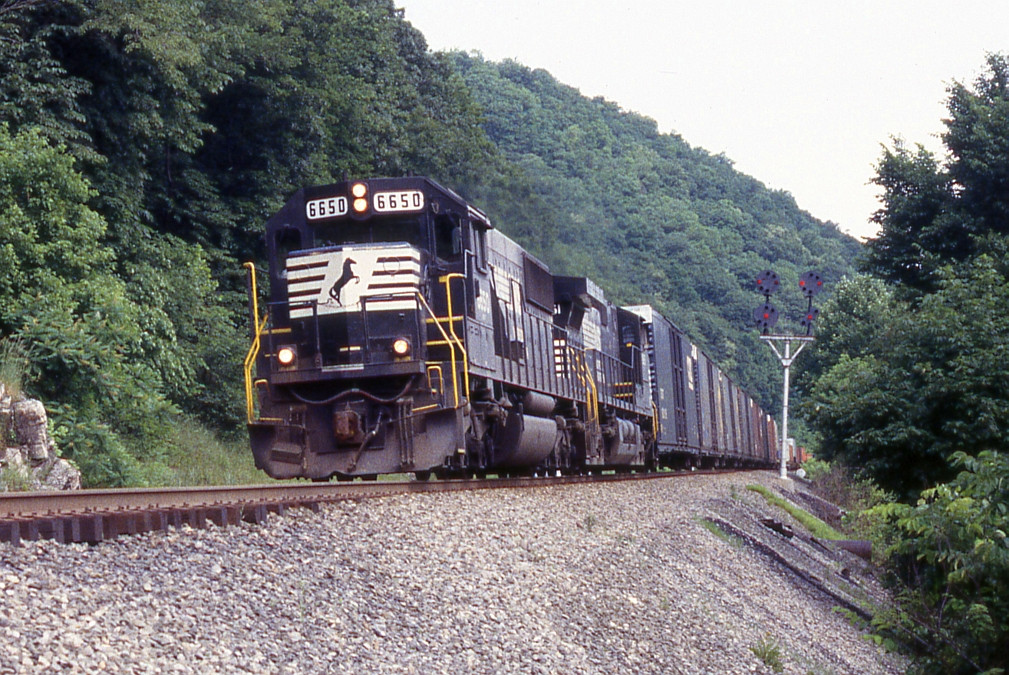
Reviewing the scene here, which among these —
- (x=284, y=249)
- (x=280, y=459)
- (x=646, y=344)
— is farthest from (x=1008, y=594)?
(x=646, y=344)

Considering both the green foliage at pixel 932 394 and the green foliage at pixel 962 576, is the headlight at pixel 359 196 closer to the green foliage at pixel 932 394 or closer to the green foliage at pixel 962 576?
the green foliage at pixel 962 576

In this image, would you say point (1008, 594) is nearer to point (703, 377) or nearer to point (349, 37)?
point (703, 377)

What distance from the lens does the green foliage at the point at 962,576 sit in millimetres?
8398

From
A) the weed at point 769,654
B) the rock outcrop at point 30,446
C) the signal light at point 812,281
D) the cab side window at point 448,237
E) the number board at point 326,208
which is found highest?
the signal light at point 812,281

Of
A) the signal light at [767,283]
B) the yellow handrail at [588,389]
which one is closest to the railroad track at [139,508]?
the yellow handrail at [588,389]

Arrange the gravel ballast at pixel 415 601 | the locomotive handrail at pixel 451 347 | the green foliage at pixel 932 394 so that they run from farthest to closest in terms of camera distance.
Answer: the green foliage at pixel 932 394 < the locomotive handrail at pixel 451 347 < the gravel ballast at pixel 415 601

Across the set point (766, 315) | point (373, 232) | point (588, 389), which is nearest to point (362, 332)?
point (373, 232)

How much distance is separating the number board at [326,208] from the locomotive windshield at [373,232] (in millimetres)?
155

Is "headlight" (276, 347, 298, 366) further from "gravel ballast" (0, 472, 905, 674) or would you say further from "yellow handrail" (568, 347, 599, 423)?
"yellow handrail" (568, 347, 599, 423)

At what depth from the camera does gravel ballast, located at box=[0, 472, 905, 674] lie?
4730 millimetres

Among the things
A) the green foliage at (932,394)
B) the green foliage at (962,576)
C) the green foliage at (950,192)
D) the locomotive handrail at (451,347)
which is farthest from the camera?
the green foliage at (950,192)

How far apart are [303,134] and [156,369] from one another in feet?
39.8

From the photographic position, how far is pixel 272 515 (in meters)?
7.83

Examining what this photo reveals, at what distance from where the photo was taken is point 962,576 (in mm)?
8492
